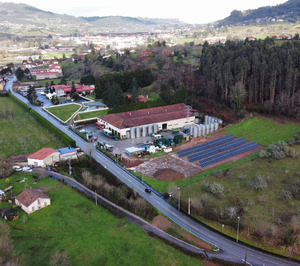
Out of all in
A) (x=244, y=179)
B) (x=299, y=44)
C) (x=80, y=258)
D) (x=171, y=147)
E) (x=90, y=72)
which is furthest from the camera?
(x=90, y=72)

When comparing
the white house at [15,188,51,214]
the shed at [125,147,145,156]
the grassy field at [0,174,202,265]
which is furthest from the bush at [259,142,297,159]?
the white house at [15,188,51,214]

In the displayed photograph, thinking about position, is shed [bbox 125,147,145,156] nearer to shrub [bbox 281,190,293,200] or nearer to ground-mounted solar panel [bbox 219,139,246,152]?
ground-mounted solar panel [bbox 219,139,246,152]

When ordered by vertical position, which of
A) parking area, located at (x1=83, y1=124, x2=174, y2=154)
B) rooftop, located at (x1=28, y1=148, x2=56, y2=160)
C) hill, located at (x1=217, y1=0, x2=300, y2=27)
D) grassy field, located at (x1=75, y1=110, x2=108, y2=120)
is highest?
hill, located at (x1=217, y1=0, x2=300, y2=27)

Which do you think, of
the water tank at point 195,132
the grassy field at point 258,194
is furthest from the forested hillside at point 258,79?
the grassy field at point 258,194

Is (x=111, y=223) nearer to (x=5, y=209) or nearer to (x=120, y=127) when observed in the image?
(x=5, y=209)

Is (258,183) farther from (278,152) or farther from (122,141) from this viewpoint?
(122,141)

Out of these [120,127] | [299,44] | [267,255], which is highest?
[299,44]

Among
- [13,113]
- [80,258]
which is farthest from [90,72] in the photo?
[80,258]
